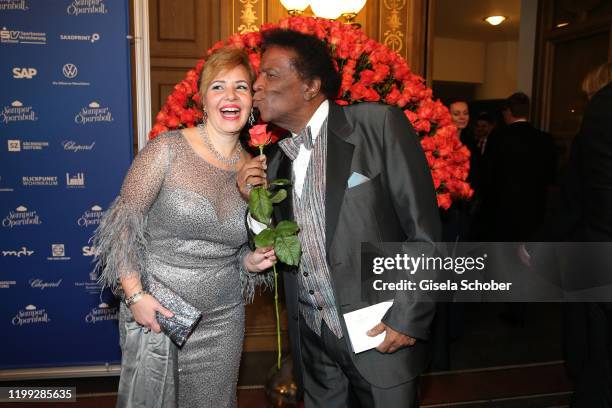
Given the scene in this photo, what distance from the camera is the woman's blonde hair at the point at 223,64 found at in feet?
6.50

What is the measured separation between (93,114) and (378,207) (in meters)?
2.27

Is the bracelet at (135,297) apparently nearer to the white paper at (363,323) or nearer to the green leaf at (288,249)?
the green leaf at (288,249)

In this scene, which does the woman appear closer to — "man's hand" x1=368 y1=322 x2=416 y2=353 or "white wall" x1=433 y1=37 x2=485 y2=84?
"man's hand" x1=368 y1=322 x2=416 y2=353

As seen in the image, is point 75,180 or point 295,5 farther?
point 295,5

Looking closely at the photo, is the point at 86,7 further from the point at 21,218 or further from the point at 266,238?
the point at 266,238

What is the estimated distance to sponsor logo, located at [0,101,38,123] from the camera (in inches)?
123

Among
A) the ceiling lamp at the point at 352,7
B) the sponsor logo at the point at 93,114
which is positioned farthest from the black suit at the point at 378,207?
the ceiling lamp at the point at 352,7

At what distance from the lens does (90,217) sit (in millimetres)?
3303

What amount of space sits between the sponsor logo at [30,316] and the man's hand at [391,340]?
2511mm

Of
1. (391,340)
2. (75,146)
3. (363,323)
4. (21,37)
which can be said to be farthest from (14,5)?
(391,340)

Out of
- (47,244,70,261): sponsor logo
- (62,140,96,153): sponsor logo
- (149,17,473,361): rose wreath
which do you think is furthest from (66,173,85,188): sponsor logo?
(149,17,473,361): rose wreath

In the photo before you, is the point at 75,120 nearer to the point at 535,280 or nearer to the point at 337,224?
the point at 337,224

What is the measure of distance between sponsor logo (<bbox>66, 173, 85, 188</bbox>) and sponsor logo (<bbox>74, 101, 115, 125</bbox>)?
1.09 ft

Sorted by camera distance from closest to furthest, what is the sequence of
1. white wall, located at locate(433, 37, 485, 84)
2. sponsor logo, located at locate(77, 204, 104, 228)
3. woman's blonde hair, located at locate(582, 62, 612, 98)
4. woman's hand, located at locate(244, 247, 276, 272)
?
woman's hand, located at locate(244, 247, 276, 272) → woman's blonde hair, located at locate(582, 62, 612, 98) → sponsor logo, located at locate(77, 204, 104, 228) → white wall, located at locate(433, 37, 485, 84)
